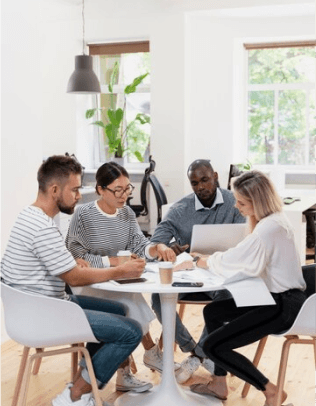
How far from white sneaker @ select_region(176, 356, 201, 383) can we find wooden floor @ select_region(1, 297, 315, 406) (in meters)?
0.06

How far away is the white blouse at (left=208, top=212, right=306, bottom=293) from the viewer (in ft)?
9.59

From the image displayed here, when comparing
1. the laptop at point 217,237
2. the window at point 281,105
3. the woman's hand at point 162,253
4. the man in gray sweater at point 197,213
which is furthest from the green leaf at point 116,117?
the laptop at point 217,237

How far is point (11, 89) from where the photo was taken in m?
4.30

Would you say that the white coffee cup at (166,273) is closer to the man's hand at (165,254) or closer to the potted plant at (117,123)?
the man's hand at (165,254)

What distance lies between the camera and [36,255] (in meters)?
2.84

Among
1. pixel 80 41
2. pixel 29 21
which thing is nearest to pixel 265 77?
pixel 80 41

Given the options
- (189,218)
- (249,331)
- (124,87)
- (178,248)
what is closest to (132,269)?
(249,331)

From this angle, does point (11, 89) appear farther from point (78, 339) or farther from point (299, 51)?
point (299, 51)

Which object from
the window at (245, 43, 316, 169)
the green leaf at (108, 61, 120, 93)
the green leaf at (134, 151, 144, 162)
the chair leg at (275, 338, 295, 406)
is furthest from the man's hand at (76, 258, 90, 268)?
the window at (245, 43, 316, 169)

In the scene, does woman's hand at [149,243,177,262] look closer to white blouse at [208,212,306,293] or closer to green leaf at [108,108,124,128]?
white blouse at [208,212,306,293]

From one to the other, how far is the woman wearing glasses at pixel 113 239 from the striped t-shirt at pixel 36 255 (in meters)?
0.48

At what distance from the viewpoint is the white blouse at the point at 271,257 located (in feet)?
9.59

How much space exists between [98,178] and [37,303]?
0.99m

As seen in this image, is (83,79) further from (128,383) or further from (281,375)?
(281,375)
